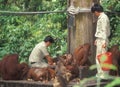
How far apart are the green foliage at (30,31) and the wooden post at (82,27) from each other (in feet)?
12.3

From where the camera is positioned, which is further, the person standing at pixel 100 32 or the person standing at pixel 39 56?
the person standing at pixel 39 56

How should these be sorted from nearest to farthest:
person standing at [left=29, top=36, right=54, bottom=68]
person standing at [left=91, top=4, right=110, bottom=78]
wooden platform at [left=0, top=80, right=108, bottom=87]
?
1. wooden platform at [left=0, top=80, right=108, bottom=87]
2. person standing at [left=91, top=4, right=110, bottom=78]
3. person standing at [left=29, top=36, right=54, bottom=68]

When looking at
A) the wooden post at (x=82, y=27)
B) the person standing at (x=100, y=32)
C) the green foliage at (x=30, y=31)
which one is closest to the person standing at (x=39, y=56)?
the wooden post at (x=82, y=27)

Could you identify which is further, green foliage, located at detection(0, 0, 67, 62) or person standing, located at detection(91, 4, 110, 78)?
green foliage, located at detection(0, 0, 67, 62)

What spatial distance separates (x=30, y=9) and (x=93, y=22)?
639cm

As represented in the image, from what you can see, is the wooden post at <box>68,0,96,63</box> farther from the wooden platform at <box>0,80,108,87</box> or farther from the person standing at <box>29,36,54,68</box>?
the person standing at <box>29,36,54,68</box>

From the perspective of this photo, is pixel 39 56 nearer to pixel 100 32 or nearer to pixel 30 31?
pixel 100 32

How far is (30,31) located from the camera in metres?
11.9

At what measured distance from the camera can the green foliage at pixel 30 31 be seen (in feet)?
37.4

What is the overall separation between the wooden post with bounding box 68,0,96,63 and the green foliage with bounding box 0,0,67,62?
3.75m

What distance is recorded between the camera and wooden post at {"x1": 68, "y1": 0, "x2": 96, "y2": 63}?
22.5ft

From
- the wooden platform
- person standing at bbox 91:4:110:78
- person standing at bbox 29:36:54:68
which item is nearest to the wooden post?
person standing at bbox 91:4:110:78

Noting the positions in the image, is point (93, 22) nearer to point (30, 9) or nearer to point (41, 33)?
point (41, 33)

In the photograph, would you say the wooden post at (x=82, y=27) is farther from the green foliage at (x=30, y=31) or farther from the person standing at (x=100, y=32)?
the green foliage at (x=30, y=31)
